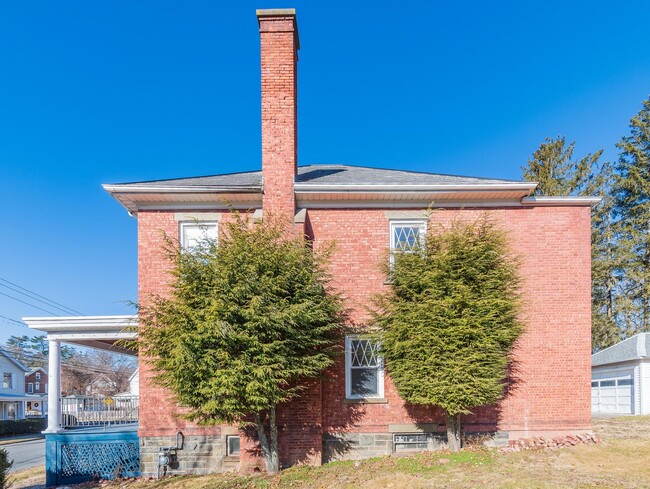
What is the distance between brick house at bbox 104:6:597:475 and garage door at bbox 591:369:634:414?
10964 mm

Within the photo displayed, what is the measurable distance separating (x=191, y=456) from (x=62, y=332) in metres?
4.60

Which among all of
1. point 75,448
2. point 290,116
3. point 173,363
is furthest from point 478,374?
point 75,448

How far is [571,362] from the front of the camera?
995 centimetres

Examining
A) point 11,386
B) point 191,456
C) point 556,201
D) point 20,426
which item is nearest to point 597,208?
point 556,201

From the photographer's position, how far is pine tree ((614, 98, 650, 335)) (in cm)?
2497

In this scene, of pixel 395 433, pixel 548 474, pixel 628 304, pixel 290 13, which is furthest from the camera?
pixel 628 304

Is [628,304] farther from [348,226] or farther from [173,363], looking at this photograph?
[173,363]

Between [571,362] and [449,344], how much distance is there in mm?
3693

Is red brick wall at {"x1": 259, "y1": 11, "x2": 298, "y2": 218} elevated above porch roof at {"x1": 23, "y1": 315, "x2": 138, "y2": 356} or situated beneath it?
elevated above

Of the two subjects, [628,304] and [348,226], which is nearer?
[348,226]

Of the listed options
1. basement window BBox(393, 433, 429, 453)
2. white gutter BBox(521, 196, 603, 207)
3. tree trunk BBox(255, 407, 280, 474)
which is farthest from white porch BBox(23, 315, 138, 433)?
white gutter BBox(521, 196, 603, 207)

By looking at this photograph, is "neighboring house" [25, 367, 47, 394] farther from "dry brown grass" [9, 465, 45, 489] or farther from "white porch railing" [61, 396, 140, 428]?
"white porch railing" [61, 396, 140, 428]

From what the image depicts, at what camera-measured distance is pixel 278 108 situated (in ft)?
33.5

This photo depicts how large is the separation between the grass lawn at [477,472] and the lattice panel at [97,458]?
0.68 meters
